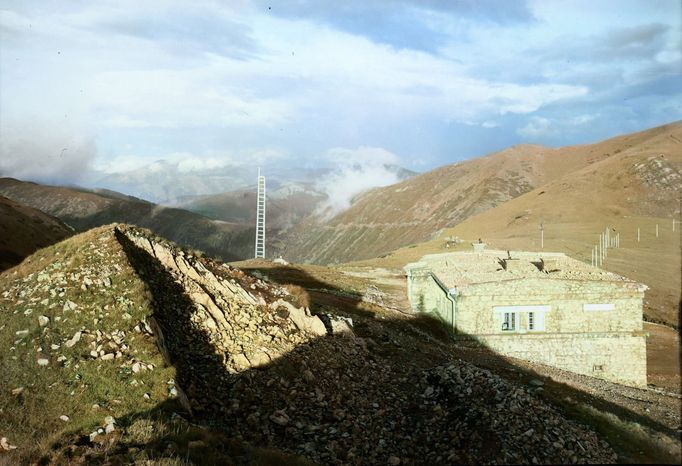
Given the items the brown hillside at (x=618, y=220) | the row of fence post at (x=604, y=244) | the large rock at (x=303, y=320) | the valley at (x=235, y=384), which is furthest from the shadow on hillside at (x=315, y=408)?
the row of fence post at (x=604, y=244)

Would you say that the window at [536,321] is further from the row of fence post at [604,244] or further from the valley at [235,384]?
the row of fence post at [604,244]

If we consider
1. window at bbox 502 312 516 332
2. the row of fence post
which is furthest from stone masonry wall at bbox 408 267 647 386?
the row of fence post

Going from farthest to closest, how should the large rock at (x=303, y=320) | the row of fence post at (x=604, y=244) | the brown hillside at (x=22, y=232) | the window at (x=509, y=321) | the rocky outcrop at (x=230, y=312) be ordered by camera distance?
1. the row of fence post at (x=604, y=244)
2. the brown hillside at (x=22, y=232)
3. the window at (x=509, y=321)
4. the large rock at (x=303, y=320)
5. the rocky outcrop at (x=230, y=312)

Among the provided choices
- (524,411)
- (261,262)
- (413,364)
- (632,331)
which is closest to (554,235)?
(261,262)

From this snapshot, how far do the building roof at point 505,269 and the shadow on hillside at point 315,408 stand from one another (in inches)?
546

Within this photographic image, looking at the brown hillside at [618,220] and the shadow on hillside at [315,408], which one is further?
the brown hillside at [618,220]

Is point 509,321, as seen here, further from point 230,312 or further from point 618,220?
point 618,220

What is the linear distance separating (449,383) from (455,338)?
58.8ft

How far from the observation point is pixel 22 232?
62.6 meters

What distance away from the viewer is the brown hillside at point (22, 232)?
5553 centimetres

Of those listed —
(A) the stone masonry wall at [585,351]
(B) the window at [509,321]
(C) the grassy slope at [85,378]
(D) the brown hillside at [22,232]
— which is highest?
(D) the brown hillside at [22,232]

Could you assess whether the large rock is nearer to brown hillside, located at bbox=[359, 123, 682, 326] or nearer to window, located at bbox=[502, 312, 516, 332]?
window, located at bbox=[502, 312, 516, 332]

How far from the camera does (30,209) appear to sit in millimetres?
74625

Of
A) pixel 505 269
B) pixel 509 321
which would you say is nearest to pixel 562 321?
pixel 509 321
